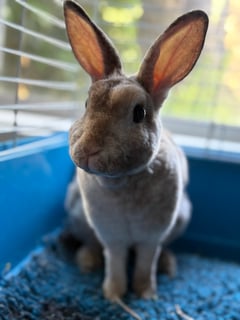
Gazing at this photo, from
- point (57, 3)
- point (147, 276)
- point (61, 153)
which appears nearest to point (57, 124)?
point (61, 153)

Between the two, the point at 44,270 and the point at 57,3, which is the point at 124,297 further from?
the point at 57,3

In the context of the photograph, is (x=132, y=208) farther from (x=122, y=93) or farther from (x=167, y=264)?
(x=167, y=264)

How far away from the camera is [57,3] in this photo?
1.59 m

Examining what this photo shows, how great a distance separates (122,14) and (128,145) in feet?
2.92

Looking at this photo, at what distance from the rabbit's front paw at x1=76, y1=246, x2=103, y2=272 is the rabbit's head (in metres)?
0.52

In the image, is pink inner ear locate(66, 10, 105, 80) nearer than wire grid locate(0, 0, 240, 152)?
Yes

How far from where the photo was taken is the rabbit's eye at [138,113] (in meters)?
0.96

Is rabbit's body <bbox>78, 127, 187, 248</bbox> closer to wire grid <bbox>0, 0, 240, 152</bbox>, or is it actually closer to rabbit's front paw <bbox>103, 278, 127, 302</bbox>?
rabbit's front paw <bbox>103, 278, 127, 302</bbox>

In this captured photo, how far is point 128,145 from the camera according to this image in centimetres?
92

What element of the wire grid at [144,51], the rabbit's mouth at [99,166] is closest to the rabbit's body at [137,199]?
Answer: the rabbit's mouth at [99,166]

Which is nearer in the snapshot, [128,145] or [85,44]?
[128,145]

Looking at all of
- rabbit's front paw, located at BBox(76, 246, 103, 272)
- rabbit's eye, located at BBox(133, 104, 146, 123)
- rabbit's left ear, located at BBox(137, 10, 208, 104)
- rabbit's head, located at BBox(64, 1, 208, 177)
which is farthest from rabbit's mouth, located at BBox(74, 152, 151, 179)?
rabbit's front paw, located at BBox(76, 246, 103, 272)

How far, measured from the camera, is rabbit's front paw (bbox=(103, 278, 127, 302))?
1.22 m

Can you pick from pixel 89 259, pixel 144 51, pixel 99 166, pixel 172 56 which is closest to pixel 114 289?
pixel 89 259
